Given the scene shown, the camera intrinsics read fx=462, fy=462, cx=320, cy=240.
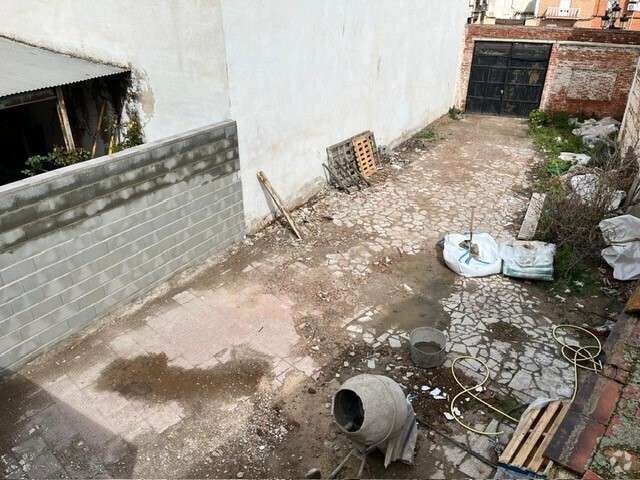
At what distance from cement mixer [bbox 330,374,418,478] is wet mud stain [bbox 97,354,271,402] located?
4.65 feet

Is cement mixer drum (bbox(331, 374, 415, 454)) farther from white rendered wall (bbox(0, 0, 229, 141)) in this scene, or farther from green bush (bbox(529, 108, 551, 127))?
green bush (bbox(529, 108, 551, 127))

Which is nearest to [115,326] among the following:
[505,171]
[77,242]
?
[77,242]

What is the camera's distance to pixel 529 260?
7.25 m

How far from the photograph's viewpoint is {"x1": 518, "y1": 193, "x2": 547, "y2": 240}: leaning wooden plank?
8.23 metres

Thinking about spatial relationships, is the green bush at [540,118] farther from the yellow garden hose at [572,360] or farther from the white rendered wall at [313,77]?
the yellow garden hose at [572,360]

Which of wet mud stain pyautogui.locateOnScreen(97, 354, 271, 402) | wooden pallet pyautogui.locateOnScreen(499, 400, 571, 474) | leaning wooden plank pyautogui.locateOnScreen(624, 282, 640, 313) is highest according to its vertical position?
leaning wooden plank pyautogui.locateOnScreen(624, 282, 640, 313)

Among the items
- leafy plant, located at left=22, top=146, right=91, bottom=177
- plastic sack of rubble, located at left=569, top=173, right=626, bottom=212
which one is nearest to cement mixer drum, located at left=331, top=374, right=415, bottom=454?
plastic sack of rubble, located at left=569, top=173, right=626, bottom=212

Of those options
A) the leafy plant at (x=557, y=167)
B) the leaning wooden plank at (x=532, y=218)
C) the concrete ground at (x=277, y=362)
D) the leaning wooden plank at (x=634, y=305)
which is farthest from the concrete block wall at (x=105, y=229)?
the leafy plant at (x=557, y=167)

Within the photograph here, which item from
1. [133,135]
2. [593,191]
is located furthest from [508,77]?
[133,135]

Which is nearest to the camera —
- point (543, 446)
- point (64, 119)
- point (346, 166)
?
point (543, 446)

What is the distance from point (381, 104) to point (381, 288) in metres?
6.39

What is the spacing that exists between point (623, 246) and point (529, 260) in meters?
1.42

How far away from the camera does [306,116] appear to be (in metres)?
9.11

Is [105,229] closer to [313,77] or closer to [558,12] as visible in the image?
[313,77]
